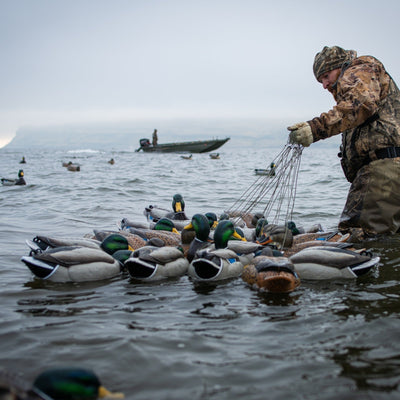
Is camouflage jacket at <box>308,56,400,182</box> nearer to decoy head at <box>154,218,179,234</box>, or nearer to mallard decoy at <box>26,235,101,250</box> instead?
decoy head at <box>154,218,179,234</box>

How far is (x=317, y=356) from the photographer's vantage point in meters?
3.11

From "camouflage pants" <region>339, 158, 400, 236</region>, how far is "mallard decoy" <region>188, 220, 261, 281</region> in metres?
1.54

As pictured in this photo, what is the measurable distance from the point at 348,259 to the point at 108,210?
7.79 meters

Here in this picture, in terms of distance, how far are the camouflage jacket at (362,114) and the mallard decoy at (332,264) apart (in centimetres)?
133

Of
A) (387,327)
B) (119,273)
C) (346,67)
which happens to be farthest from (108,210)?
(387,327)

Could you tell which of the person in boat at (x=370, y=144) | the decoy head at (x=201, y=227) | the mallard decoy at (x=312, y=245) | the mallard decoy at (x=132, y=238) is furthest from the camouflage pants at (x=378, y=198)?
the mallard decoy at (x=132, y=238)

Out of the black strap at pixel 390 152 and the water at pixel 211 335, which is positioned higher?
the black strap at pixel 390 152

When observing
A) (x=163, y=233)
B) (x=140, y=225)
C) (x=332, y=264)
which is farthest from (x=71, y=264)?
(x=140, y=225)

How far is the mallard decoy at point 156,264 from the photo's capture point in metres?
4.97

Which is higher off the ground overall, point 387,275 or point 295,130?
point 295,130

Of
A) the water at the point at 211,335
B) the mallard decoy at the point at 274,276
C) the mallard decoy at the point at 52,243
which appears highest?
the mallard decoy at the point at 52,243

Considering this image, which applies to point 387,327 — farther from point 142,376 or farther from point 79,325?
point 79,325

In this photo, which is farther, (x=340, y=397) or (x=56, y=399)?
(x=340, y=397)

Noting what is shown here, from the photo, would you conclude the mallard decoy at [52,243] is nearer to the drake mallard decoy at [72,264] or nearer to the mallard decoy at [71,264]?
the drake mallard decoy at [72,264]
